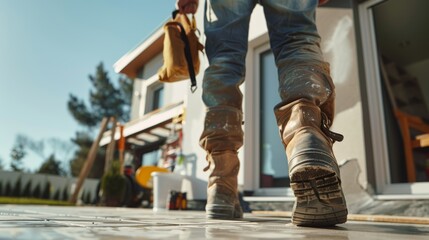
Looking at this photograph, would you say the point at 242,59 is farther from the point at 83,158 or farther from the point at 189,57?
the point at 83,158

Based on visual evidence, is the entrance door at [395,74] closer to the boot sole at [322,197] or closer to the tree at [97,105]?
the boot sole at [322,197]

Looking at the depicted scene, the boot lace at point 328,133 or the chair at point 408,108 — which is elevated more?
the chair at point 408,108

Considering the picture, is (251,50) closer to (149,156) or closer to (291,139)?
(291,139)

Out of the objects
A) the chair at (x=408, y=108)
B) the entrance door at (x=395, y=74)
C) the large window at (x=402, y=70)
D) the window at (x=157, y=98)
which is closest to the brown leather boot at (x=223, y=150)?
the entrance door at (x=395, y=74)

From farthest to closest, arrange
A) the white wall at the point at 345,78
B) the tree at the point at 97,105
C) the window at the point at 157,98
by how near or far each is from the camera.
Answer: the tree at the point at 97,105
the window at the point at 157,98
the white wall at the point at 345,78

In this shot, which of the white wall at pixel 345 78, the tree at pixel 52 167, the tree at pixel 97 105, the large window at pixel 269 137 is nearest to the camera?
the white wall at pixel 345 78

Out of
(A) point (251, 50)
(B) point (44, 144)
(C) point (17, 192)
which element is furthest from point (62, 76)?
(A) point (251, 50)

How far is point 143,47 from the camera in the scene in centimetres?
632

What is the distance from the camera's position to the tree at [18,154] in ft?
73.8

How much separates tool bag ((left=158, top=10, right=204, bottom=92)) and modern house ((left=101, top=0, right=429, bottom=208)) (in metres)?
1.17

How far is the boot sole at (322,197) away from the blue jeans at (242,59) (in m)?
0.20

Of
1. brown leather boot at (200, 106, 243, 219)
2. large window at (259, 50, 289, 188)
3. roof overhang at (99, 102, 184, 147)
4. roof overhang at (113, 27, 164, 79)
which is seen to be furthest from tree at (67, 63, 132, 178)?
brown leather boot at (200, 106, 243, 219)

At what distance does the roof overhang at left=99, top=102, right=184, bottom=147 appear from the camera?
493 centimetres

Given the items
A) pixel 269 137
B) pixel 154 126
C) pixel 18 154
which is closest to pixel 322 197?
pixel 269 137
